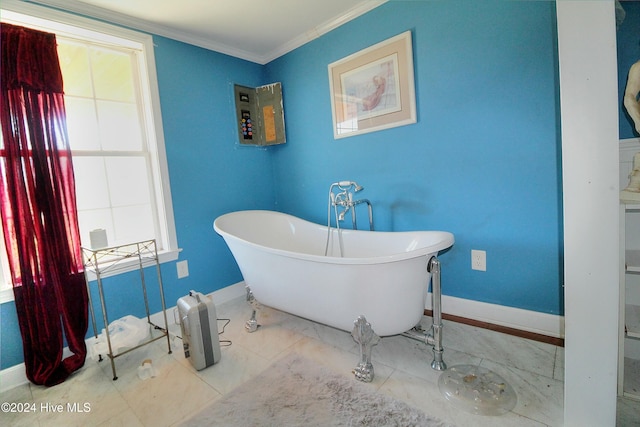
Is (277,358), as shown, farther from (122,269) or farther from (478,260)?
(478,260)

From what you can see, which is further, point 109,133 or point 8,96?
point 109,133

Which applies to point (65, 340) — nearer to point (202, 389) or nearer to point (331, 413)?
point (202, 389)

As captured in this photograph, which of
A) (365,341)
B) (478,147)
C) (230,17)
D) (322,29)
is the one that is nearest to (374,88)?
(322,29)

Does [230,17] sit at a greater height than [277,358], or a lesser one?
greater

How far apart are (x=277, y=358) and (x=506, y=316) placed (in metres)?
1.44

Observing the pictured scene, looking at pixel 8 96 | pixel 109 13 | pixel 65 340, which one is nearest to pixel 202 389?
pixel 65 340

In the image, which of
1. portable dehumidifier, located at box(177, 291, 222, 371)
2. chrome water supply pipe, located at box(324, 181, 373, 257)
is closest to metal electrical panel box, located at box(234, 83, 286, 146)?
chrome water supply pipe, located at box(324, 181, 373, 257)

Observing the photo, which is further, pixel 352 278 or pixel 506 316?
pixel 506 316

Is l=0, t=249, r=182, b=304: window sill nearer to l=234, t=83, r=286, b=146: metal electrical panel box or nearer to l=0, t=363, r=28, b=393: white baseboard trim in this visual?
l=0, t=363, r=28, b=393: white baseboard trim

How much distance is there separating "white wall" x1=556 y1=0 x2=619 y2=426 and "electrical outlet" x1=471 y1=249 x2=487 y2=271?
0.85 meters

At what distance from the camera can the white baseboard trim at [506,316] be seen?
170 centimetres

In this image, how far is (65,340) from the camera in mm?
1842

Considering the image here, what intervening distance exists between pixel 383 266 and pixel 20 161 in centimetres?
204

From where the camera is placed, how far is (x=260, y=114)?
9.61 feet
